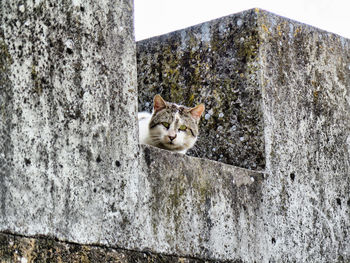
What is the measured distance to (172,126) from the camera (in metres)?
5.23

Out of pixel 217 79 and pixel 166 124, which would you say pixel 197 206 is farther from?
pixel 217 79

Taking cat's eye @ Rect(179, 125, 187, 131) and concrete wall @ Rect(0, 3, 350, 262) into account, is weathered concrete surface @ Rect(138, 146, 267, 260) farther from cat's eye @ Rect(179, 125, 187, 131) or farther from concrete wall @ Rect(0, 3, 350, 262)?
cat's eye @ Rect(179, 125, 187, 131)

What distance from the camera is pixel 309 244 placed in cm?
503

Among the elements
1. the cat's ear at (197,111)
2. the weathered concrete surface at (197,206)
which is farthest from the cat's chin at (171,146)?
the weathered concrete surface at (197,206)

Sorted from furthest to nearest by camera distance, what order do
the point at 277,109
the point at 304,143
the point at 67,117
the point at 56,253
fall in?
the point at 304,143 → the point at 277,109 → the point at 67,117 → the point at 56,253

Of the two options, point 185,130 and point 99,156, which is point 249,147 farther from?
point 99,156

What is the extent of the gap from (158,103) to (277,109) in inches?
32.4

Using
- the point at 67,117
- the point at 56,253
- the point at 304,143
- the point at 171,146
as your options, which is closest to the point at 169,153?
the point at 67,117

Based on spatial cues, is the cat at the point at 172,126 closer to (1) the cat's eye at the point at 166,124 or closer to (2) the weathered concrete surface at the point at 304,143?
(1) the cat's eye at the point at 166,124

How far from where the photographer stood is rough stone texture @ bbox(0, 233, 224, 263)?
3152 millimetres

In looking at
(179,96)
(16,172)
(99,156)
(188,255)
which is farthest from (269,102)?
(16,172)

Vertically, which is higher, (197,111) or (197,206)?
(197,111)

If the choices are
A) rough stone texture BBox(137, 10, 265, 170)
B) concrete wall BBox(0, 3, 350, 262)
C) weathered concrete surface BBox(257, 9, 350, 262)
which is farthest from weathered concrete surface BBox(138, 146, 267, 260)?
rough stone texture BBox(137, 10, 265, 170)

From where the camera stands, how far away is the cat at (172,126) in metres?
5.16
